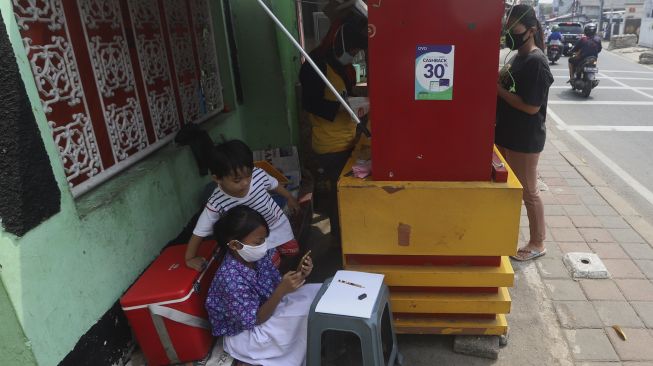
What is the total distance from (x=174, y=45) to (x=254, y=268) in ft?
5.94

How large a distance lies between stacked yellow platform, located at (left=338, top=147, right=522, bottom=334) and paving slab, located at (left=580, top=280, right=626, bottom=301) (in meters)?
0.98

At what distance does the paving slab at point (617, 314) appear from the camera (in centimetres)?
263

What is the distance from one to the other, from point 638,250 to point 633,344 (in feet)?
4.12

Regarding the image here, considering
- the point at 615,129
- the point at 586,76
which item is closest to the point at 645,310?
the point at 615,129

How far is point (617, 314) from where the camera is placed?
271 cm

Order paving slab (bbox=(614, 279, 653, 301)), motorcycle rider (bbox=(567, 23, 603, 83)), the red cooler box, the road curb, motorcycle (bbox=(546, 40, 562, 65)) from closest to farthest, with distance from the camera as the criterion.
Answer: the red cooler box, paving slab (bbox=(614, 279, 653, 301)), the road curb, motorcycle rider (bbox=(567, 23, 603, 83)), motorcycle (bbox=(546, 40, 562, 65))

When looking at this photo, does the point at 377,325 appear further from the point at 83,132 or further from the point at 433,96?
the point at 83,132

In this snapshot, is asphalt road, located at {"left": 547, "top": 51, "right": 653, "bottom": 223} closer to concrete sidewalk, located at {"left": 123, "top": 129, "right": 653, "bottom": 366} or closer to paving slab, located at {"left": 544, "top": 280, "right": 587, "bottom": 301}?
concrete sidewalk, located at {"left": 123, "top": 129, "right": 653, "bottom": 366}

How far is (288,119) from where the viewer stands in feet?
14.1

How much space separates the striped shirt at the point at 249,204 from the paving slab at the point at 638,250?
9.05 ft

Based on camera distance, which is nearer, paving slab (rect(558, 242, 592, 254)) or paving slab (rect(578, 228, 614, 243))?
paving slab (rect(558, 242, 592, 254))

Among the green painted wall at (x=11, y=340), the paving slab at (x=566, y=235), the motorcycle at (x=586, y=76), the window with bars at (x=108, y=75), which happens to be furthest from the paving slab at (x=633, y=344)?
the motorcycle at (x=586, y=76)

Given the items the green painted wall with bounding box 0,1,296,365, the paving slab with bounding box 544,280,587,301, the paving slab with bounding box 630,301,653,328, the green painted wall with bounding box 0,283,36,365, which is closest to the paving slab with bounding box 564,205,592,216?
the paving slab with bounding box 544,280,587,301

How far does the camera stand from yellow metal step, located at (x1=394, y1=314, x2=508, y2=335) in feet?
7.70
